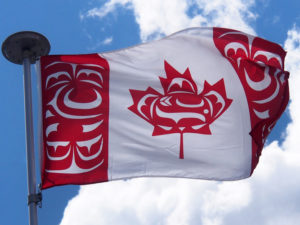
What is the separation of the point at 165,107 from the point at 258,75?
1.98 meters

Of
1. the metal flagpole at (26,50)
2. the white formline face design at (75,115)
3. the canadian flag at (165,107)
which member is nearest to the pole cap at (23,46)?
the metal flagpole at (26,50)

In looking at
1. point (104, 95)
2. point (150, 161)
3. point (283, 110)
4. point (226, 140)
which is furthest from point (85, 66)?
point (283, 110)

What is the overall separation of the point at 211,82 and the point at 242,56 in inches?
33.4

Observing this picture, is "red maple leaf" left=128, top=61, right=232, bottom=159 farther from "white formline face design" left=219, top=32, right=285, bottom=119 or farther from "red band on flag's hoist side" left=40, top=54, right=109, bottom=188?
"red band on flag's hoist side" left=40, top=54, right=109, bottom=188

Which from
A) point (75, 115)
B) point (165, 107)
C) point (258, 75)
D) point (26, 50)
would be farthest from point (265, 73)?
point (26, 50)

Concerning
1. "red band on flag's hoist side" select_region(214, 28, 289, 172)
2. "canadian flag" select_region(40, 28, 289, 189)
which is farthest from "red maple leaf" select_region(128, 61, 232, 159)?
"red band on flag's hoist side" select_region(214, 28, 289, 172)

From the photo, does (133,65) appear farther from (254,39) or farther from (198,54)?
(254,39)

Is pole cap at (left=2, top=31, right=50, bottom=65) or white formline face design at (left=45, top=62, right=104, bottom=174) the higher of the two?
pole cap at (left=2, top=31, right=50, bottom=65)

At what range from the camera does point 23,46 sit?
34.7 ft

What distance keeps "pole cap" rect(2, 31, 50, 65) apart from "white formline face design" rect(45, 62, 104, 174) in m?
0.47

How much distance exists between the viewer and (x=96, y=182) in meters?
10.2

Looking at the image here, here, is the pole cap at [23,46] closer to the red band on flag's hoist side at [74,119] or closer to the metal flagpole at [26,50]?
the metal flagpole at [26,50]

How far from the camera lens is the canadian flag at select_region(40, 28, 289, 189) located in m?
10.6

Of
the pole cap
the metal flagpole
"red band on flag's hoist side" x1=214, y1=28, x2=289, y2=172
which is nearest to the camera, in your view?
the metal flagpole
